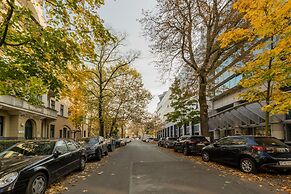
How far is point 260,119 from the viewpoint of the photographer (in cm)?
1994

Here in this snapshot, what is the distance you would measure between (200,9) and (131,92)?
18.1 m

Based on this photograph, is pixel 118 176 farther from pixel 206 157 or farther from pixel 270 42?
pixel 270 42

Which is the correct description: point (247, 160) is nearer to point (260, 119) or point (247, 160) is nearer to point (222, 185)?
point (222, 185)

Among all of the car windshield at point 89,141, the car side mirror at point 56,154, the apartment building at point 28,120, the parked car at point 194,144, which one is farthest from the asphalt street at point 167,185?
the apartment building at point 28,120

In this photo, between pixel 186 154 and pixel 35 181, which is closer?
pixel 35 181

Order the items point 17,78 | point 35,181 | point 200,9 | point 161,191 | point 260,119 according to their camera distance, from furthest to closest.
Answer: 1. point 260,119
2. point 200,9
3. point 17,78
4. point 161,191
5. point 35,181

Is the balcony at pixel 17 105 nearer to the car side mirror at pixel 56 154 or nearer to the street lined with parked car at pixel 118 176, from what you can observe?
the street lined with parked car at pixel 118 176

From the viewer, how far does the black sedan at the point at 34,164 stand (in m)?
5.51

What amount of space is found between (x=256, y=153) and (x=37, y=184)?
7514 mm

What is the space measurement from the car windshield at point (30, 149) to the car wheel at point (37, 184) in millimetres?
1015

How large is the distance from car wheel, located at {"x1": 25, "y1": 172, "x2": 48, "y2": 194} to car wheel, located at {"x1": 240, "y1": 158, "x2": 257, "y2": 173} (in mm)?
7207

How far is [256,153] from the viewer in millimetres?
9125

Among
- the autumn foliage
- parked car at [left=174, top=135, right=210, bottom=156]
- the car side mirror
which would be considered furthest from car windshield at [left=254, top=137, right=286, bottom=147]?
parked car at [left=174, top=135, right=210, bottom=156]

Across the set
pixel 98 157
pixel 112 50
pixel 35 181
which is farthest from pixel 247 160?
pixel 112 50
